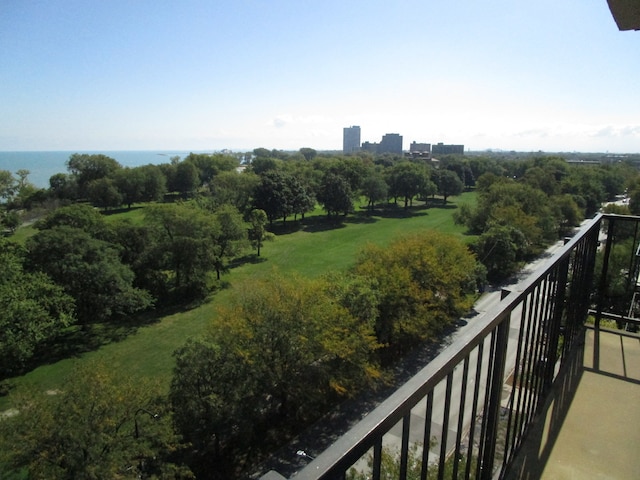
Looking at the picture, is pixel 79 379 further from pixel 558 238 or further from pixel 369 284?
pixel 558 238

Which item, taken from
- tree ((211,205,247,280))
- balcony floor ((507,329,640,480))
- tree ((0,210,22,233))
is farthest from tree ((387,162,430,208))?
balcony floor ((507,329,640,480))

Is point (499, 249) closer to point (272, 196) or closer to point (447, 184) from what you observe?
point (272, 196)

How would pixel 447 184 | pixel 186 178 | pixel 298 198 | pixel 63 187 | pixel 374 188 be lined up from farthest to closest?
1. pixel 447 184
2. pixel 186 178
3. pixel 374 188
4. pixel 63 187
5. pixel 298 198

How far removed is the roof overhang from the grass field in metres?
12.7

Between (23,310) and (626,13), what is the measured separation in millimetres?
18197

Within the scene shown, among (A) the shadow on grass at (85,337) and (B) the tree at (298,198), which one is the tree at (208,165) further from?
(A) the shadow on grass at (85,337)

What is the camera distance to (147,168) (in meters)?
53.1

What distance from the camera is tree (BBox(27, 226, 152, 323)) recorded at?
18.6 metres

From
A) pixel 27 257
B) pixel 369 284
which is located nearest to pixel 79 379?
pixel 369 284

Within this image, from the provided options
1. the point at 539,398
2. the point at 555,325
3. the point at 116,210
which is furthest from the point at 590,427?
the point at 116,210

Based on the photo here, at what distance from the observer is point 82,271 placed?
18688 millimetres

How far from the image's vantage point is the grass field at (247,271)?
16.7m

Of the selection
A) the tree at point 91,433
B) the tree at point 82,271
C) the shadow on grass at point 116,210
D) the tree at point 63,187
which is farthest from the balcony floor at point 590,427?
the tree at point 63,187

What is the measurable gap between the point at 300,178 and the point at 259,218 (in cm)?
1762
